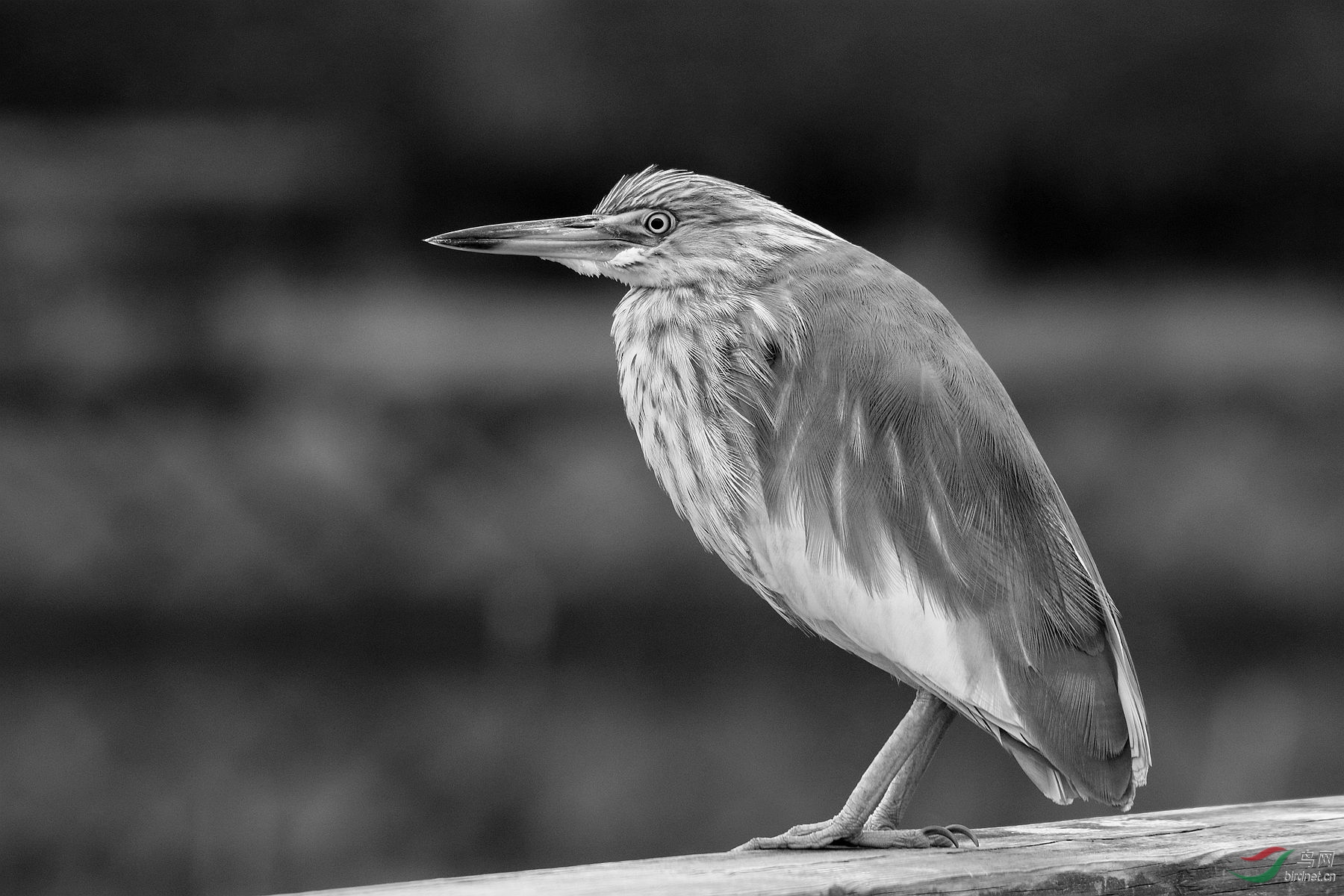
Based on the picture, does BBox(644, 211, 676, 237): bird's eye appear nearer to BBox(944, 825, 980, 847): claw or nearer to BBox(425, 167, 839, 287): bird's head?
BBox(425, 167, 839, 287): bird's head

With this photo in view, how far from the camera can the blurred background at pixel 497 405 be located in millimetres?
2865

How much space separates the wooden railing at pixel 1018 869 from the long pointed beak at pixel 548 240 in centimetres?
59

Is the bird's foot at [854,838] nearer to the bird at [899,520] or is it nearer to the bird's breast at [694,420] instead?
the bird at [899,520]

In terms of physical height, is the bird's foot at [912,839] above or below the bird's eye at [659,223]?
below

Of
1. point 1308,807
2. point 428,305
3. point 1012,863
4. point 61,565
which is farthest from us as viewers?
point 428,305

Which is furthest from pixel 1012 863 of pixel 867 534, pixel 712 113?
pixel 712 113

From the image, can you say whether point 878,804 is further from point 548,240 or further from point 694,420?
point 548,240

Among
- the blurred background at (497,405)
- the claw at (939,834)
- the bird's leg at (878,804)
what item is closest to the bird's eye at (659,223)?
the bird's leg at (878,804)

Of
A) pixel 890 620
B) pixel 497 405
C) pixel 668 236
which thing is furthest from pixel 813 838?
pixel 497 405

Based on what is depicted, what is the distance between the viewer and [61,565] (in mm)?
2807

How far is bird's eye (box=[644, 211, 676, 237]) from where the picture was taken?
1.36 meters

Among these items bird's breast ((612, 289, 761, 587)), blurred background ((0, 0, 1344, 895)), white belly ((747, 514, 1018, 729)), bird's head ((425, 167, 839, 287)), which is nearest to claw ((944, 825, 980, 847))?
white belly ((747, 514, 1018, 729))

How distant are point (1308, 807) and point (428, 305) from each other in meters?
2.19

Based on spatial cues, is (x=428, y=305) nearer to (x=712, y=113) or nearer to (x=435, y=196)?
(x=435, y=196)
